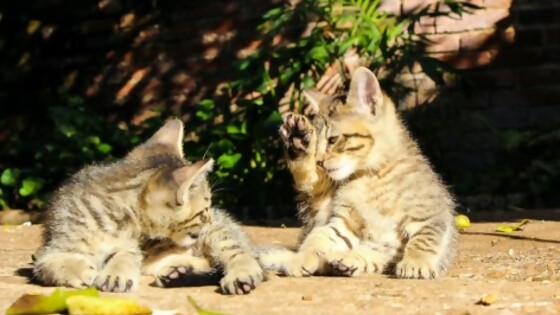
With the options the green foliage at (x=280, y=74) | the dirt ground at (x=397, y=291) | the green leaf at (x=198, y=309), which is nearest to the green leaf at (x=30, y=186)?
the green foliage at (x=280, y=74)

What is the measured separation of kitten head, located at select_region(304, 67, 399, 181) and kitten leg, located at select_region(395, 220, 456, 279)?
0.48 m

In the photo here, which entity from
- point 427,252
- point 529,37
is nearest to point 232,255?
point 427,252

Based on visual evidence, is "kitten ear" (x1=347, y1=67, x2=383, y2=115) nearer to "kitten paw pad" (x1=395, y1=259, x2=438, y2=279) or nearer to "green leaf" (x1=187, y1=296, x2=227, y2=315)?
"kitten paw pad" (x1=395, y1=259, x2=438, y2=279)

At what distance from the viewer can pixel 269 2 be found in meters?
10.3

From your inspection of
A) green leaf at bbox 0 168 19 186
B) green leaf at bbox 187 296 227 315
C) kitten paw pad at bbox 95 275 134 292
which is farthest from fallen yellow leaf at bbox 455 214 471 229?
green leaf at bbox 0 168 19 186

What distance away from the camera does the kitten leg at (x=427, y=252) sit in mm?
5434

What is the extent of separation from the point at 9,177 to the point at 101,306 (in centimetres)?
622

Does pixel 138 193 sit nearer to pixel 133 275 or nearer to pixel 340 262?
pixel 133 275

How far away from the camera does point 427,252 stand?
5582 millimetres

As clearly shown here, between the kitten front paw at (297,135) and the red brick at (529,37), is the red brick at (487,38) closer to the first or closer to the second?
the red brick at (529,37)

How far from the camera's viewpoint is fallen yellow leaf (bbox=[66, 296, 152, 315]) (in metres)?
4.15

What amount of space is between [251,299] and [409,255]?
114cm

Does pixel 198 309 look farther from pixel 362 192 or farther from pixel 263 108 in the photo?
pixel 263 108

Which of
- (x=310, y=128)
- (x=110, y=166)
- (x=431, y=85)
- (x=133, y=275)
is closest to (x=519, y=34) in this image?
(x=431, y=85)
